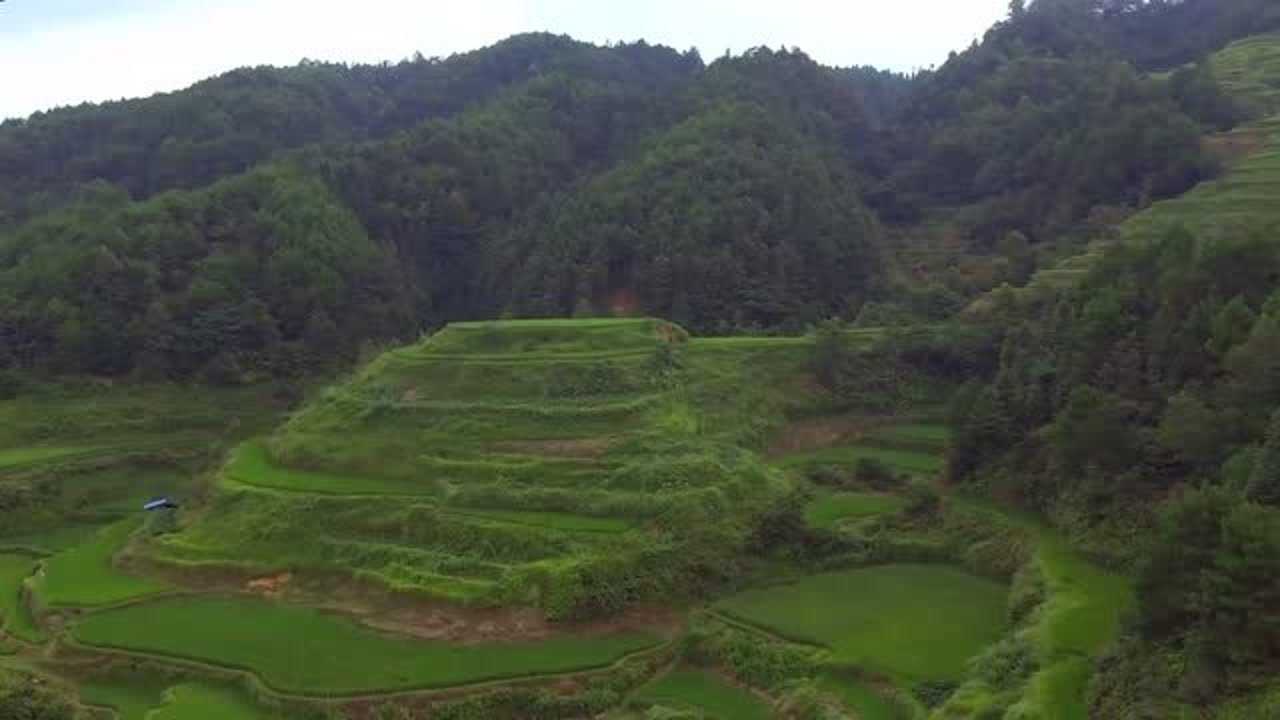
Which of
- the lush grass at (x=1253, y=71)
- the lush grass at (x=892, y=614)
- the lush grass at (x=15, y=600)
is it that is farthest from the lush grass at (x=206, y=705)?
the lush grass at (x=1253, y=71)

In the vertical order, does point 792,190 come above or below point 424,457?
above

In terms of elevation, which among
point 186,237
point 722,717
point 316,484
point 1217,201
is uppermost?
point 186,237

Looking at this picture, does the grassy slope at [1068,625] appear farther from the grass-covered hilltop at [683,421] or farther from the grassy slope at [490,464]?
the grassy slope at [490,464]

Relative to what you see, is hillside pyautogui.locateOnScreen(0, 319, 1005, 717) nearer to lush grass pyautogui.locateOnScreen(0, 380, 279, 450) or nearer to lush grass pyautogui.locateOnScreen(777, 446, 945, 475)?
lush grass pyautogui.locateOnScreen(777, 446, 945, 475)

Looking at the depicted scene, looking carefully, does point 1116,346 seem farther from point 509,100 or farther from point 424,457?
point 509,100

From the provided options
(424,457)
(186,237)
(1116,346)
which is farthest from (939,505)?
(186,237)

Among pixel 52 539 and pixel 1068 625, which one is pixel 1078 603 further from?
pixel 52 539

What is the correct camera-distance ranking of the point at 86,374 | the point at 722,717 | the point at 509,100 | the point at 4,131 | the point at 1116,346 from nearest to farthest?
the point at 722,717 < the point at 1116,346 < the point at 86,374 < the point at 509,100 < the point at 4,131

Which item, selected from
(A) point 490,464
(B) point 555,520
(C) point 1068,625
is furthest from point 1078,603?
(A) point 490,464
